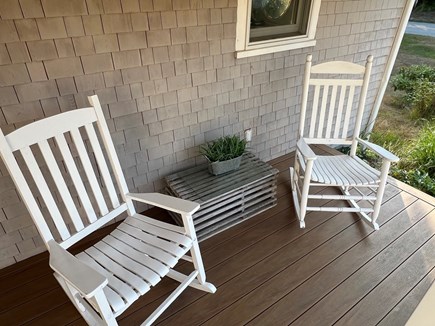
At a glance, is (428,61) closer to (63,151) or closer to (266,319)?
(266,319)

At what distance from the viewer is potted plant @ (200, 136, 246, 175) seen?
88.6 inches

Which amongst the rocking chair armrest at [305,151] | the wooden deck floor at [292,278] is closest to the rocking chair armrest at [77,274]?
the wooden deck floor at [292,278]

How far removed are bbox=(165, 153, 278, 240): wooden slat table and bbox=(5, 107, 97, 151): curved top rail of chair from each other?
0.86 meters

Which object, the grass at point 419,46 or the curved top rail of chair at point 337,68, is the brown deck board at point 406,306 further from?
the grass at point 419,46

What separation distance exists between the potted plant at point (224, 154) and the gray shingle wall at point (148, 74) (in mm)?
213

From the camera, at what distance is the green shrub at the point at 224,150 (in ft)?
7.39

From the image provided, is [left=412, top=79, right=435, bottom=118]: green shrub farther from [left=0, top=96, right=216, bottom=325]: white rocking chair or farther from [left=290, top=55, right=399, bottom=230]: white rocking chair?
[left=0, top=96, right=216, bottom=325]: white rocking chair

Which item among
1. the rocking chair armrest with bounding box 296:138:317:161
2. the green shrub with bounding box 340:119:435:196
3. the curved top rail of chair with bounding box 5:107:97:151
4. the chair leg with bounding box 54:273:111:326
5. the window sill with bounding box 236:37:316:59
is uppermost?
the window sill with bounding box 236:37:316:59

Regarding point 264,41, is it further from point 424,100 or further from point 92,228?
point 424,100

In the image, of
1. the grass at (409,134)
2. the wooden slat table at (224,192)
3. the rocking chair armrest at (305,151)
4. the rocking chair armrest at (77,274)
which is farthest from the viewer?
the grass at (409,134)

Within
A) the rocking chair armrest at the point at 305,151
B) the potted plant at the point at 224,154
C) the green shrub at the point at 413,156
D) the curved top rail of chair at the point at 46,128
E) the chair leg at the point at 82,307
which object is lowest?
the green shrub at the point at 413,156

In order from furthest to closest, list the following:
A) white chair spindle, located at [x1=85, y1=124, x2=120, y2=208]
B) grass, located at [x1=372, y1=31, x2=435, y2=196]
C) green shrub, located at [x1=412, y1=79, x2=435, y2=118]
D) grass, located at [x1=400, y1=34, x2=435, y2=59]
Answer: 1. grass, located at [x1=400, y1=34, x2=435, y2=59]
2. green shrub, located at [x1=412, y1=79, x2=435, y2=118]
3. grass, located at [x1=372, y1=31, x2=435, y2=196]
4. white chair spindle, located at [x1=85, y1=124, x2=120, y2=208]

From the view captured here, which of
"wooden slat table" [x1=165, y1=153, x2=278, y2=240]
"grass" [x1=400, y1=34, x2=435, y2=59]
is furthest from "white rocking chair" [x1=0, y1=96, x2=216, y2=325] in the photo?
"grass" [x1=400, y1=34, x2=435, y2=59]

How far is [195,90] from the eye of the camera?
2.22m
